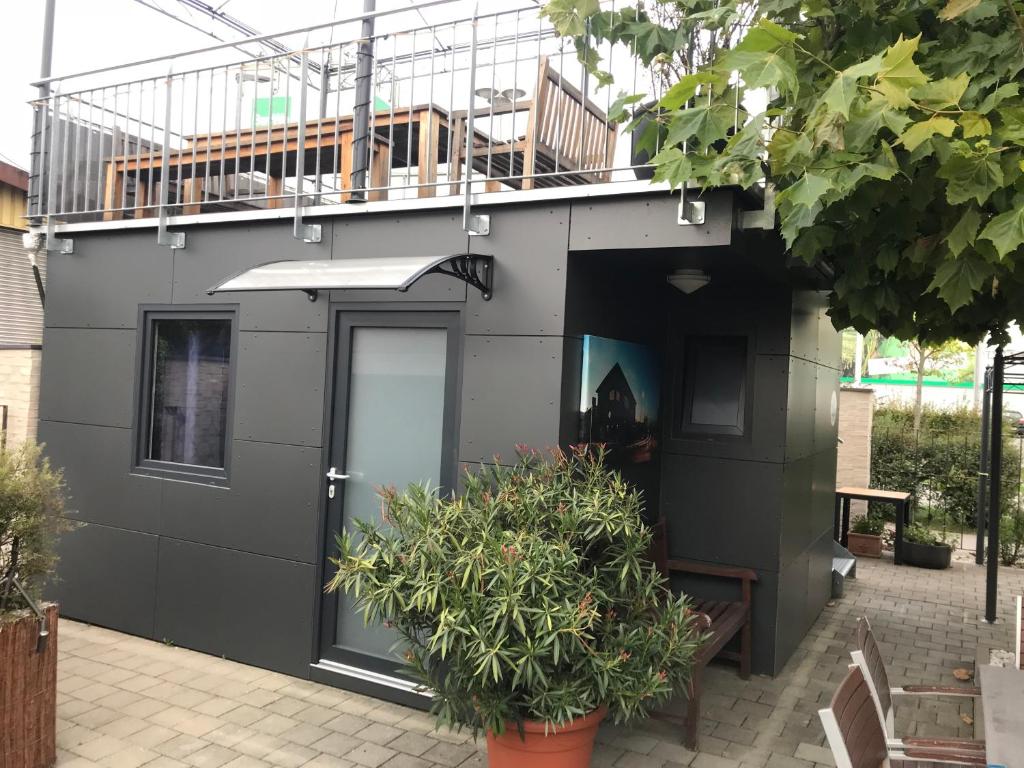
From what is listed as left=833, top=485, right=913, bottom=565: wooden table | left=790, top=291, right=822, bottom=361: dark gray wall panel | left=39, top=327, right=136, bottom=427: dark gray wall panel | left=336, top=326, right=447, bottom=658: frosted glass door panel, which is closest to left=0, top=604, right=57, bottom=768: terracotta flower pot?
left=336, top=326, right=447, bottom=658: frosted glass door panel

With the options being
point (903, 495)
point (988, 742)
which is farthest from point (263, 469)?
point (903, 495)

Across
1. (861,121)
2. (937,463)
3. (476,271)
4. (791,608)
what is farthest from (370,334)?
(937,463)

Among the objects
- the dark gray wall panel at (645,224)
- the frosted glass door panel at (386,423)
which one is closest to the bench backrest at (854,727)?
the dark gray wall panel at (645,224)

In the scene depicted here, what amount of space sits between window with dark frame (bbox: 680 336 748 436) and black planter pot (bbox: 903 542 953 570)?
16.9ft

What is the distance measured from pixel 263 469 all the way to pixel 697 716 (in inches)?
115

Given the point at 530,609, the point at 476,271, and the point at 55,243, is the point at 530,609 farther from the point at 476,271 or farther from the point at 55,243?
the point at 55,243

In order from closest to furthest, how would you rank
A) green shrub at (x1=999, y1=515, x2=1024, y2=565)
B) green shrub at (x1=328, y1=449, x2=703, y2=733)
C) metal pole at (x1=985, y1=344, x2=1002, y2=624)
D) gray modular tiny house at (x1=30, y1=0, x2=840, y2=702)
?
green shrub at (x1=328, y1=449, x2=703, y2=733)
gray modular tiny house at (x1=30, y1=0, x2=840, y2=702)
metal pole at (x1=985, y1=344, x2=1002, y2=624)
green shrub at (x1=999, y1=515, x2=1024, y2=565)

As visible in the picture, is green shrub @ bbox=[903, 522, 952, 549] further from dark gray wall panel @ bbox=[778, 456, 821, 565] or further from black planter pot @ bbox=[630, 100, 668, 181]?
black planter pot @ bbox=[630, 100, 668, 181]

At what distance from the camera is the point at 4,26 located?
10.6m

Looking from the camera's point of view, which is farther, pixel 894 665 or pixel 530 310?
pixel 894 665

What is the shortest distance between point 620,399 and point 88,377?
3860 millimetres

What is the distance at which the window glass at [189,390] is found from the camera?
5555 mm

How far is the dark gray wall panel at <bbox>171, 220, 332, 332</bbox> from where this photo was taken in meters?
5.15

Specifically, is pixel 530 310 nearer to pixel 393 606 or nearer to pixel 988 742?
pixel 393 606
